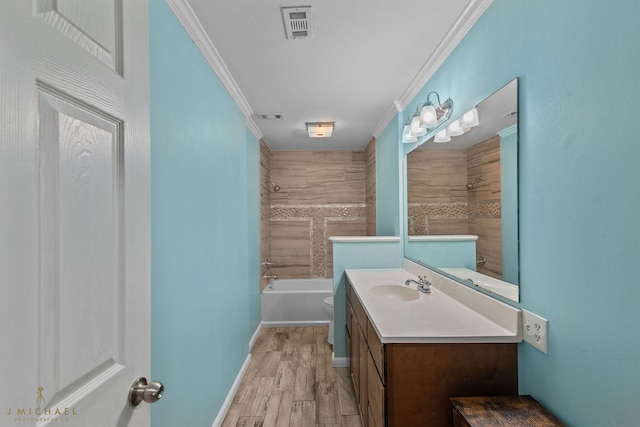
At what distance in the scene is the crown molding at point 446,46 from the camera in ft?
4.91

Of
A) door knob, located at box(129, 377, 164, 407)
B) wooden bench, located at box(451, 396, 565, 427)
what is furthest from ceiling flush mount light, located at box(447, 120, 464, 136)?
door knob, located at box(129, 377, 164, 407)

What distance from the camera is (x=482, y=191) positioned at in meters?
1.55

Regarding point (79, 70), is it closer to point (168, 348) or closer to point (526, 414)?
point (168, 348)

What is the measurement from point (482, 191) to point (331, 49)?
1261 mm

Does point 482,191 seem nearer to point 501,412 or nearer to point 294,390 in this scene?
point 501,412

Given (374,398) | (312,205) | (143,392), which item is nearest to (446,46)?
(374,398)

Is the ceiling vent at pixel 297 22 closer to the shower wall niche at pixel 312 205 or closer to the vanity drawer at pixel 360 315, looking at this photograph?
the vanity drawer at pixel 360 315

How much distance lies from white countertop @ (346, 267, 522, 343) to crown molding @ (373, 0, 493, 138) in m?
1.44

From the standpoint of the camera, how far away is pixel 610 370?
848 millimetres

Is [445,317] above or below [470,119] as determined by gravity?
below

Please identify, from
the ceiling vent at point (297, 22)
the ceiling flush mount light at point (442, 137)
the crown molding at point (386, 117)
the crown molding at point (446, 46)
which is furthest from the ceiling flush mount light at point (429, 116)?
the ceiling vent at point (297, 22)

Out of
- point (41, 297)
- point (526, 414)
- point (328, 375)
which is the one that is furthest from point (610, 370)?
point (328, 375)

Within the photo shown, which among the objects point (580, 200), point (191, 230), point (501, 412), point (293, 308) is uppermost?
point (580, 200)

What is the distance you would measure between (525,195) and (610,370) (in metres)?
0.63
